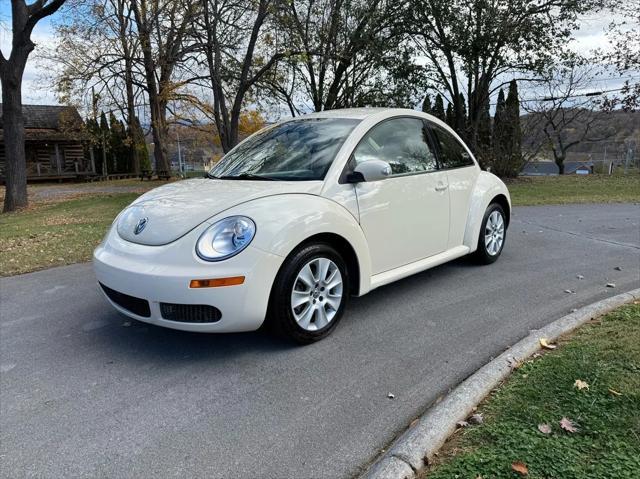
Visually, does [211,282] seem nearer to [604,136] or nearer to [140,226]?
[140,226]

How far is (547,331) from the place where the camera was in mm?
3385

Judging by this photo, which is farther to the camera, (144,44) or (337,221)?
(144,44)

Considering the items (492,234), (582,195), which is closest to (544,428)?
(492,234)

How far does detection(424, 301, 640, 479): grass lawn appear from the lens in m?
1.97

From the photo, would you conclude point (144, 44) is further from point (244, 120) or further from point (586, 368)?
point (586, 368)

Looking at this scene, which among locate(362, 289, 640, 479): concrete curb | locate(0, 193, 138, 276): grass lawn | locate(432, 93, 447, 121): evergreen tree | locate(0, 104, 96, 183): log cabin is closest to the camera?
locate(362, 289, 640, 479): concrete curb

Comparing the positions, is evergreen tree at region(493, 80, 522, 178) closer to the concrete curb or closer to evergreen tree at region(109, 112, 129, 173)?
the concrete curb

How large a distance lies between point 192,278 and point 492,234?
145 inches

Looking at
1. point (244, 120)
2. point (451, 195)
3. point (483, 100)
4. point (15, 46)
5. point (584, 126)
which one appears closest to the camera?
point (451, 195)

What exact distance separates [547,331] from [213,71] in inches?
518

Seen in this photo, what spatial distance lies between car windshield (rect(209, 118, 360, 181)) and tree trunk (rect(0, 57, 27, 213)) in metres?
13.0

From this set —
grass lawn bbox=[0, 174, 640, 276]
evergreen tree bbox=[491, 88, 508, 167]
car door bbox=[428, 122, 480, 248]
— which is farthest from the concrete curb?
evergreen tree bbox=[491, 88, 508, 167]

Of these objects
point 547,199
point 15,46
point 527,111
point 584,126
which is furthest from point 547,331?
point 584,126

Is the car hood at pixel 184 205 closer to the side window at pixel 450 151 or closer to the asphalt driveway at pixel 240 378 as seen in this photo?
the asphalt driveway at pixel 240 378
